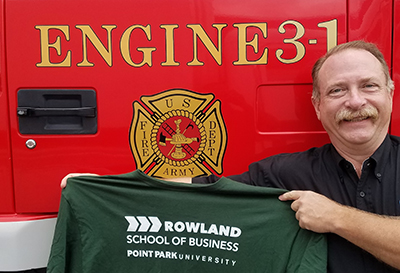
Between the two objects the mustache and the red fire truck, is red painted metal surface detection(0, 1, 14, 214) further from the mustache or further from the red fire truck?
the mustache

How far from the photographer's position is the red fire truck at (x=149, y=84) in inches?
68.9

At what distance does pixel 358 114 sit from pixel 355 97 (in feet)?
0.24

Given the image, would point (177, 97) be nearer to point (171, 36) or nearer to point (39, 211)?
point (171, 36)

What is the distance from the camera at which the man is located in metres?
1.53

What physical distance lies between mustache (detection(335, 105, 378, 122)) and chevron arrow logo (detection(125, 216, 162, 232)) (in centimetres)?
89

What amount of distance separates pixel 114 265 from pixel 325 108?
3.70ft

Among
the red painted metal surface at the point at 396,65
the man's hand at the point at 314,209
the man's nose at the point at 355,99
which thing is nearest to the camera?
the man's hand at the point at 314,209

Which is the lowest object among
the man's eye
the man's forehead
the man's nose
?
the man's nose

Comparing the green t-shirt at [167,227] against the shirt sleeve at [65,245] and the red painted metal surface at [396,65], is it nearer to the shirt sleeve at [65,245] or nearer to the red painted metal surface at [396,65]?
the shirt sleeve at [65,245]

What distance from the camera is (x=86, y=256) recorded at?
1.64 meters

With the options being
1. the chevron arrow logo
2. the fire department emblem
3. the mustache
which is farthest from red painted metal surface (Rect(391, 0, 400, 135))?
the chevron arrow logo

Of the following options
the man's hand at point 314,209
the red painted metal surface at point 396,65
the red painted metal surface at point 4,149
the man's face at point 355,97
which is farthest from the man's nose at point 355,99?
the red painted metal surface at point 4,149

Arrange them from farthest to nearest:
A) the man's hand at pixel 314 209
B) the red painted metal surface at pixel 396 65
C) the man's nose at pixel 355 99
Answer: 1. the red painted metal surface at pixel 396 65
2. the man's nose at pixel 355 99
3. the man's hand at pixel 314 209

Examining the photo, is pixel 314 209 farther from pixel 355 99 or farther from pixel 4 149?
pixel 4 149
